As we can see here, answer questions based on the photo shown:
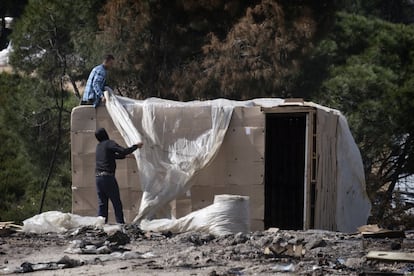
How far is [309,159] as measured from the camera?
47.5ft

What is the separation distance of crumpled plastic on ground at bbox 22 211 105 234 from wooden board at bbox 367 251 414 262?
4872mm

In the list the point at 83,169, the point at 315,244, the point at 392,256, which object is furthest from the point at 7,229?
the point at 392,256

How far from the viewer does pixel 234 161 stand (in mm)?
14328

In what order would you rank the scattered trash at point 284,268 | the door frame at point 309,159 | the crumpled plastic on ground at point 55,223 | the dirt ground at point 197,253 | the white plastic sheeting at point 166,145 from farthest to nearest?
the door frame at point 309,159, the white plastic sheeting at point 166,145, the crumpled plastic on ground at point 55,223, the dirt ground at point 197,253, the scattered trash at point 284,268

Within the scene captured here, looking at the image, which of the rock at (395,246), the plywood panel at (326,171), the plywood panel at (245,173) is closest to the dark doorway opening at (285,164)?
the plywood panel at (326,171)

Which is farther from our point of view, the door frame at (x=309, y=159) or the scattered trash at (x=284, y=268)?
the door frame at (x=309, y=159)

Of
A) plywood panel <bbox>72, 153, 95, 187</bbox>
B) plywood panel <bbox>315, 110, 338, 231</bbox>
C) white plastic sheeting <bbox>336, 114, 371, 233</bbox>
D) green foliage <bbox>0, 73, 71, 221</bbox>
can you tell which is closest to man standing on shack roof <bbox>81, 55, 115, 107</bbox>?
plywood panel <bbox>72, 153, 95, 187</bbox>

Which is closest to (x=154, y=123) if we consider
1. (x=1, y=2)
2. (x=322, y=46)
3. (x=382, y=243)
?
(x=382, y=243)

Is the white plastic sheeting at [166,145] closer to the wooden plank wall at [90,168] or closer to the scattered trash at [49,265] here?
the wooden plank wall at [90,168]

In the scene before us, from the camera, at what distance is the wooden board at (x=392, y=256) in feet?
32.5

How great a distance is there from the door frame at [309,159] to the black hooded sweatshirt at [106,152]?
232cm

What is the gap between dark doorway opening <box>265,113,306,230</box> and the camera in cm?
1546

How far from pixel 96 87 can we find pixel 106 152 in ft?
4.63

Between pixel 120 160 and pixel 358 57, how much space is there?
445 inches
